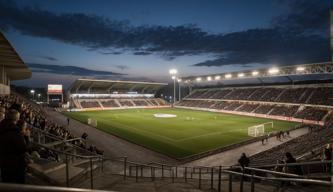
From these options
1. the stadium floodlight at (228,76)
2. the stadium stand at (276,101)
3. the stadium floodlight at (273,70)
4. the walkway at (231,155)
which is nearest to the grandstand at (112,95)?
the stadium stand at (276,101)

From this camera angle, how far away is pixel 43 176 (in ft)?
19.5

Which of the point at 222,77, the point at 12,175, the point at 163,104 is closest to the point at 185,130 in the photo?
the point at 12,175

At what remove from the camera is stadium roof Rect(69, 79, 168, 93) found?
2928 inches

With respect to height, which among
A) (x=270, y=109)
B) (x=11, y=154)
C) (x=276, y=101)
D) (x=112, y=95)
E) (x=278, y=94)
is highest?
(x=278, y=94)

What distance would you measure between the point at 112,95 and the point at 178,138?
2234 inches

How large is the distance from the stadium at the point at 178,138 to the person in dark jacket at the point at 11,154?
0.06ft

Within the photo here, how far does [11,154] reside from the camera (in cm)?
442

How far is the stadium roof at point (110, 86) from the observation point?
244ft

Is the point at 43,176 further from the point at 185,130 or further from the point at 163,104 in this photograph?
the point at 163,104

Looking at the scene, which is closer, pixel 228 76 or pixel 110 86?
pixel 228 76

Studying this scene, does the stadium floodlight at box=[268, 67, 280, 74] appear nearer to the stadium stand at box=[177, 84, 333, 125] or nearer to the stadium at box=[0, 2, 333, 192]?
the stadium at box=[0, 2, 333, 192]

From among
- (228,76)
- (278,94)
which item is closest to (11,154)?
(278,94)

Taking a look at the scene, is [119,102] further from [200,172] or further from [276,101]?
[200,172]

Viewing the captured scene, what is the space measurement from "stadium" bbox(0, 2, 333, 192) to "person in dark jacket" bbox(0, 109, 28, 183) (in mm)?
18
